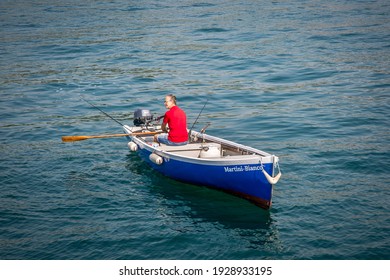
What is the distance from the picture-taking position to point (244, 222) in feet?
42.1

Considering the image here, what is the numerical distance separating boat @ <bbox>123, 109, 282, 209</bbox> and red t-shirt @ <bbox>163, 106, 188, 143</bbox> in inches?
9.7

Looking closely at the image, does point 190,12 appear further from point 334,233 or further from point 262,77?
point 334,233

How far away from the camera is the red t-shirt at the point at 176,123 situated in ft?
47.9

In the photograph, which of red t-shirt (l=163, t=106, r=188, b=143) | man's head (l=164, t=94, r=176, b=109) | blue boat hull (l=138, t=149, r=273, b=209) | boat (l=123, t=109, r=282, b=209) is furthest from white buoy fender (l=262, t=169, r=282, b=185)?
man's head (l=164, t=94, r=176, b=109)

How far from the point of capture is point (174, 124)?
14.8 m

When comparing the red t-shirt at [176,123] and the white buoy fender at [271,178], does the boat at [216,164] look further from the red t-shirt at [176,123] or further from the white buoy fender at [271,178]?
the red t-shirt at [176,123]

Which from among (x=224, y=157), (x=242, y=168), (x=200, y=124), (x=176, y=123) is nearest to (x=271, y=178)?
(x=242, y=168)

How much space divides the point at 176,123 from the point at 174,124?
0.20ft

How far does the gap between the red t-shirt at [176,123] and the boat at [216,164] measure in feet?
0.81

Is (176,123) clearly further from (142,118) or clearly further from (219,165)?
(142,118)

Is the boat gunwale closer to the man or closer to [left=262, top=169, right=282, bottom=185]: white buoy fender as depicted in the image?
[left=262, top=169, right=282, bottom=185]: white buoy fender

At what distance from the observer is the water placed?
481 inches

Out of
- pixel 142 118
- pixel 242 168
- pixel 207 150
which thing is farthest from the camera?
pixel 142 118

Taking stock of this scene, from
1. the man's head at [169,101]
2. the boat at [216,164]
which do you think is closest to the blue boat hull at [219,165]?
the boat at [216,164]
